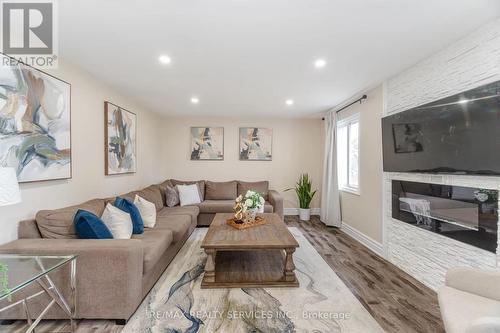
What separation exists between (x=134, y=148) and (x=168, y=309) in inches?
113

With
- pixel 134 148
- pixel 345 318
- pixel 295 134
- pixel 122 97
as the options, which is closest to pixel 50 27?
pixel 122 97

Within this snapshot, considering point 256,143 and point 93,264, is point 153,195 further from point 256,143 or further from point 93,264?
point 256,143

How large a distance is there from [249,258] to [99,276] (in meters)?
1.68

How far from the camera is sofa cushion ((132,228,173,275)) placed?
6.89ft

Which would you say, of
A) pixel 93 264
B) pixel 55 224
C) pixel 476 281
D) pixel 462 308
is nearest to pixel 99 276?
pixel 93 264

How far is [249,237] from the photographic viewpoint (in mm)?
2611

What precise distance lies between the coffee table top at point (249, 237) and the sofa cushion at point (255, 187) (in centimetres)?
199

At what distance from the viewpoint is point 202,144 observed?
5605 millimetres

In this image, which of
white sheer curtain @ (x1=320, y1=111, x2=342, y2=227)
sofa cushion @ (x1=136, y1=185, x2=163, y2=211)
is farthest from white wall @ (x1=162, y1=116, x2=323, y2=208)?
sofa cushion @ (x1=136, y1=185, x2=163, y2=211)

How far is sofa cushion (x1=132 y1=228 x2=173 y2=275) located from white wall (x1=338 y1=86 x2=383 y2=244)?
281 cm

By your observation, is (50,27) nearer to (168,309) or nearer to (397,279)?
(168,309)

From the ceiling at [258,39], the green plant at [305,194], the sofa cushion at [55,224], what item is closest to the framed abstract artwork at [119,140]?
the ceiling at [258,39]

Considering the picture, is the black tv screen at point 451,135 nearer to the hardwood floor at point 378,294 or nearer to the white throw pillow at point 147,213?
the hardwood floor at point 378,294

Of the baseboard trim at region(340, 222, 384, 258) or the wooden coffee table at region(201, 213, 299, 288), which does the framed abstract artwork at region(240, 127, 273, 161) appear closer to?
the baseboard trim at region(340, 222, 384, 258)
